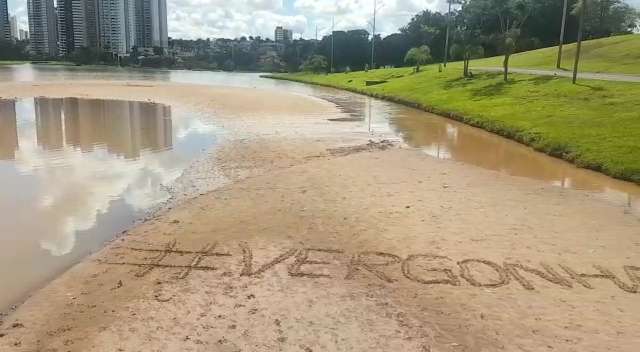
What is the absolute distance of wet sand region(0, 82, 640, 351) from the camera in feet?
21.3

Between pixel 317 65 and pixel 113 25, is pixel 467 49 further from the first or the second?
pixel 113 25

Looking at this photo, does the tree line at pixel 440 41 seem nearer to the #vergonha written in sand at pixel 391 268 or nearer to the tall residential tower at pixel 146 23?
the tall residential tower at pixel 146 23

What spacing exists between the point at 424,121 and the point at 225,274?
24.5m

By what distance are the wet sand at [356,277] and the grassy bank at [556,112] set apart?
5365 millimetres

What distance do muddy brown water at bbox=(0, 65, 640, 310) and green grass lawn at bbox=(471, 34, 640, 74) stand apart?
16674mm

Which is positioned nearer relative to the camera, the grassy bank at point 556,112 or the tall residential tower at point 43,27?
the grassy bank at point 556,112

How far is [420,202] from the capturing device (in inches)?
473

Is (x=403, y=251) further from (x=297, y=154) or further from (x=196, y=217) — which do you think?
(x=297, y=154)

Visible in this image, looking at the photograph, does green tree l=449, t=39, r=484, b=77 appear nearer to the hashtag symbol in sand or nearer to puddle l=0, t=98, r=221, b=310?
puddle l=0, t=98, r=221, b=310

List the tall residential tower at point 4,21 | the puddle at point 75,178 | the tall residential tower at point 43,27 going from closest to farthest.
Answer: the puddle at point 75,178 → the tall residential tower at point 4,21 → the tall residential tower at point 43,27

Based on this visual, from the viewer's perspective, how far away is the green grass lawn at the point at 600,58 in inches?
1588

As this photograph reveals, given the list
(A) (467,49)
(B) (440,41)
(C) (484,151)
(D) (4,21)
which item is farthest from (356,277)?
(D) (4,21)

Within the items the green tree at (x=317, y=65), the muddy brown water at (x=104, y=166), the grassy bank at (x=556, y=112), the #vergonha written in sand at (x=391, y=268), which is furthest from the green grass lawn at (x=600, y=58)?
the green tree at (x=317, y=65)

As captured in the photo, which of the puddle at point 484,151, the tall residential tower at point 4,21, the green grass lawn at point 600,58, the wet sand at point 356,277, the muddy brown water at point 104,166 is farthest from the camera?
the tall residential tower at point 4,21
